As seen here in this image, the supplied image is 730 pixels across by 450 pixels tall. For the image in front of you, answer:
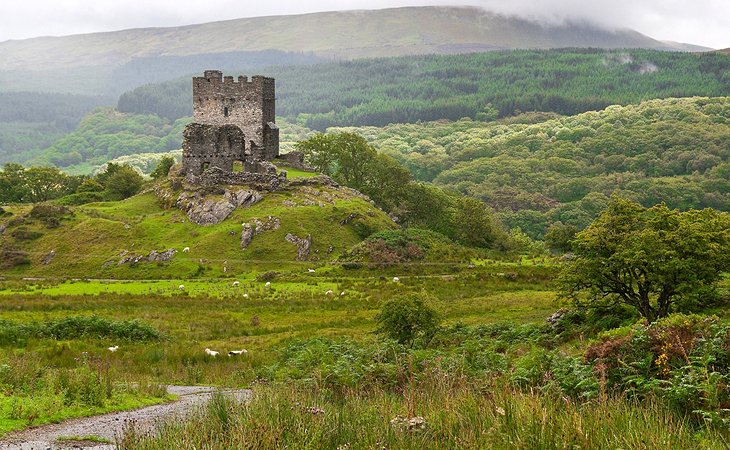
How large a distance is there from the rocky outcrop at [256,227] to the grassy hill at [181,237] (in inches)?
13.4

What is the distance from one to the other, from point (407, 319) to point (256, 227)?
32.7 meters

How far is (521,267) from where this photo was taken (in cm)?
5262

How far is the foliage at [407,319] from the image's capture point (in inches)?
1056

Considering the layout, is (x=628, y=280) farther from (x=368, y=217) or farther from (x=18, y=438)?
(x=368, y=217)

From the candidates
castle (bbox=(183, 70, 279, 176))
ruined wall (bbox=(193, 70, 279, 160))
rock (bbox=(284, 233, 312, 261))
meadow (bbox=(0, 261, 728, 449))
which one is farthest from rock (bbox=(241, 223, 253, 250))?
ruined wall (bbox=(193, 70, 279, 160))

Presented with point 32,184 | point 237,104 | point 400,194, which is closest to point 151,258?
point 237,104

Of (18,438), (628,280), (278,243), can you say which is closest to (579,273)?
(628,280)

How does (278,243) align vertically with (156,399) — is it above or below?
below

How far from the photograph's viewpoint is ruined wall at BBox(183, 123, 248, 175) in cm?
6512

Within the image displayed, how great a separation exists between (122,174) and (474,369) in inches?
2736

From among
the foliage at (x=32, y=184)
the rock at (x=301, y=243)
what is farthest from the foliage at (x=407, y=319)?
the foliage at (x=32, y=184)

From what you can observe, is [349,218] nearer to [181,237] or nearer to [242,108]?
[181,237]

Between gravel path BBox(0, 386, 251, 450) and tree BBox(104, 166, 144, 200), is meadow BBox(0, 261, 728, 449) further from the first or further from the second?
tree BBox(104, 166, 144, 200)

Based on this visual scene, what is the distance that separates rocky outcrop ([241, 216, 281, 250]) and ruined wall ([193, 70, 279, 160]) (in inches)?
521
